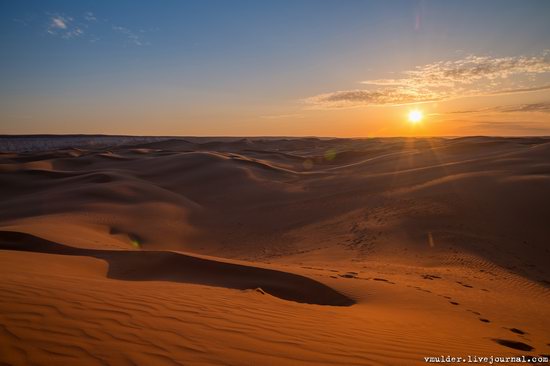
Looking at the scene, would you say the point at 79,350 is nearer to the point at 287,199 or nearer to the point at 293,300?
the point at 293,300

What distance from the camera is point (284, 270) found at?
7.04m

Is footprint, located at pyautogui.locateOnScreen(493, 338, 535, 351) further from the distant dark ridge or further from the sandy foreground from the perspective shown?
the distant dark ridge

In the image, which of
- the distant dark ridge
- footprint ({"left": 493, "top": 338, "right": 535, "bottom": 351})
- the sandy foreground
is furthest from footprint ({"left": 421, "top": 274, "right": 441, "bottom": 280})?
the distant dark ridge

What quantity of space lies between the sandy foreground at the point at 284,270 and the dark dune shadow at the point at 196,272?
0.12ft

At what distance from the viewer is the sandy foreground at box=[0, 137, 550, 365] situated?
10.6 feet

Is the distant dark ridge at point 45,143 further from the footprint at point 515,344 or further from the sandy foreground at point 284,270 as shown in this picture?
the footprint at point 515,344

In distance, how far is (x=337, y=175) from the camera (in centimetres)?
2266

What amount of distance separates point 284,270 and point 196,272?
171 centimetres

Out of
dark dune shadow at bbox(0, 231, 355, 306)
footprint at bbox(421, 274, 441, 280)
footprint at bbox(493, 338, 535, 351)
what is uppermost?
footprint at bbox(493, 338, 535, 351)

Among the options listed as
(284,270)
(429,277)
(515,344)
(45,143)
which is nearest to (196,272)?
(284,270)

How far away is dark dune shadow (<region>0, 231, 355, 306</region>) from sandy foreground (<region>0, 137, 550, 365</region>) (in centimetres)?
4

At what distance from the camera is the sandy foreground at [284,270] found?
324 centimetres

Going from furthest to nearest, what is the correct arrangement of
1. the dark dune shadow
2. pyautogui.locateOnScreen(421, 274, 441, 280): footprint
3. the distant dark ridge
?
the distant dark ridge
pyautogui.locateOnScreen(421, 274, 441, 280): footprint
the dark dune shadow

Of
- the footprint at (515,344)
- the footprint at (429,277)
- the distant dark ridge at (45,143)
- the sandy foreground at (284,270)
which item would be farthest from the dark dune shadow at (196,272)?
the distant dark ridge at (45,143)
